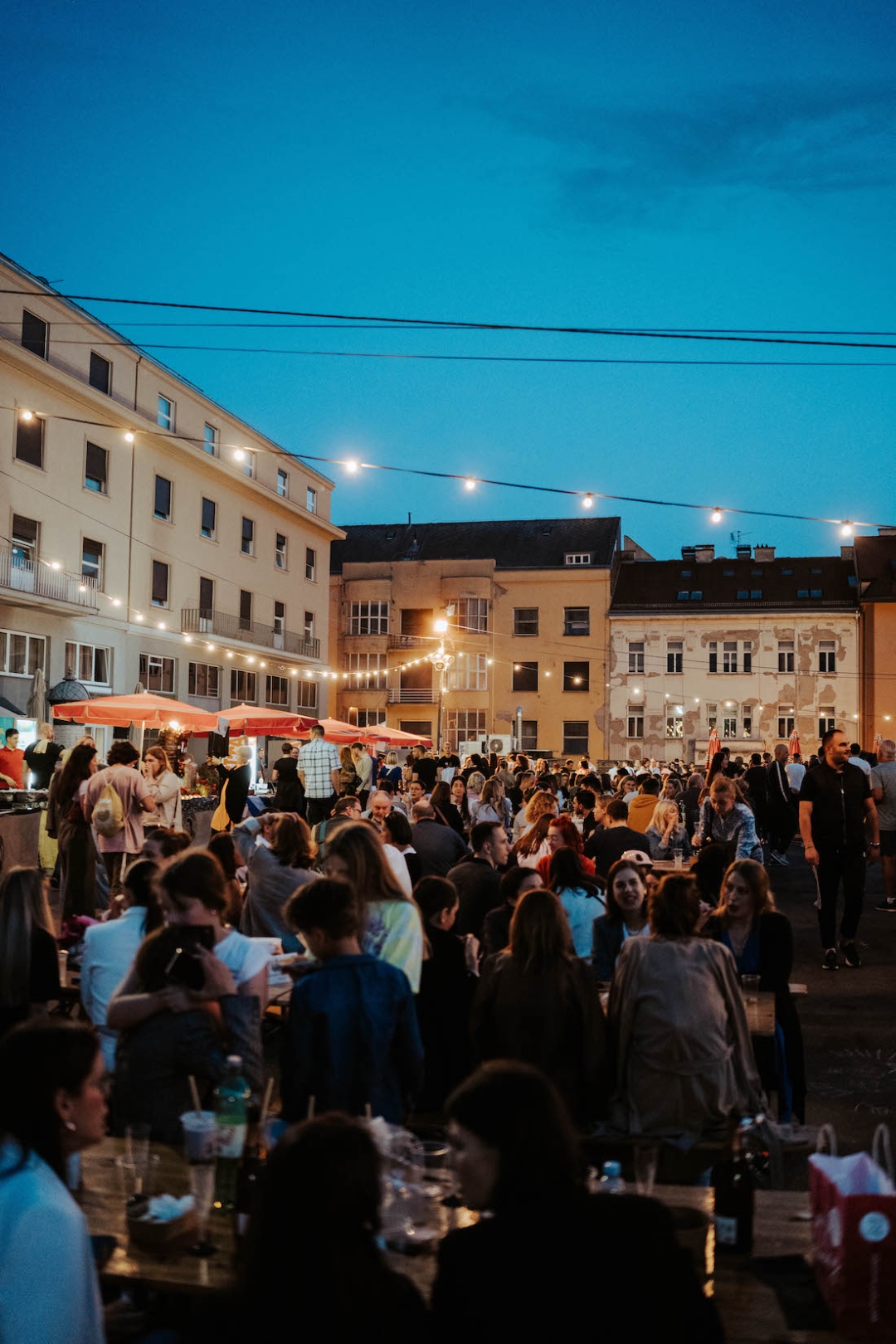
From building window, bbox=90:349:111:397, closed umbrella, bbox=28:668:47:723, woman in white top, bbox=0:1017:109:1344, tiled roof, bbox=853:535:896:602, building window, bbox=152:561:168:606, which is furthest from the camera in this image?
tiled roof, bbox=853:535:896:602

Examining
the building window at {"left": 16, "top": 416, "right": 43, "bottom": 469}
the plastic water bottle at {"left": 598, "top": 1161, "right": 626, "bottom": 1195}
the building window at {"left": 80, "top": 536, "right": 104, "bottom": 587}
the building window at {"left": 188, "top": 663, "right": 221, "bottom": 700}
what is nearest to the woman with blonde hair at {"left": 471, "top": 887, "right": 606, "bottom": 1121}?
the plastic water bottle at {"left": 598, "top": 1161, "right": 626, "bottom": 1195}

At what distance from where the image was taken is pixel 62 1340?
2275 mm

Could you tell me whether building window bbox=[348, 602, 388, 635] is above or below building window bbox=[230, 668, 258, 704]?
above

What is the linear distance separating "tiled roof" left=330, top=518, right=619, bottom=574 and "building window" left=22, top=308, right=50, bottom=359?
87.2 ft

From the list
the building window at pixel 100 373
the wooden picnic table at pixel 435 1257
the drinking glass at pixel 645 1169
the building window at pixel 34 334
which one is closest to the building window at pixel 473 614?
the building window at pixel 100 373

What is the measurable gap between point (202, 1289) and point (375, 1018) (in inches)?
42.1

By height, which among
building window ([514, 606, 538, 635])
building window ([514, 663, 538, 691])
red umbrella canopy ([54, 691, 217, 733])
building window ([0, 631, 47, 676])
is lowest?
red umbrella canopy ([54, 691, 217, 733])

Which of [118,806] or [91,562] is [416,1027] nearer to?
[118,806]

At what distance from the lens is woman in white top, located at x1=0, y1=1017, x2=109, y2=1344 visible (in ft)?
7.39

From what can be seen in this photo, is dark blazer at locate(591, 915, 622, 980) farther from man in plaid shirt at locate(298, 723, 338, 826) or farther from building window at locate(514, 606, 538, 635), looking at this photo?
building window at locate(514, 606, 538, 635)

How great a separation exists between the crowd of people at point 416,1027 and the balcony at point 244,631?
26.5 meters

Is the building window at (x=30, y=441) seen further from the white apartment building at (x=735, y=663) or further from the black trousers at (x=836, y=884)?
the white apartment building at (x=735, y=663)

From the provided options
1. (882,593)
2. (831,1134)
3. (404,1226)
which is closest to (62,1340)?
(404,1226)

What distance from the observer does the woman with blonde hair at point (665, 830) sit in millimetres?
12367
